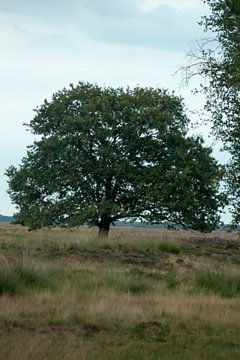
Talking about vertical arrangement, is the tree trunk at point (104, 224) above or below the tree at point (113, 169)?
below

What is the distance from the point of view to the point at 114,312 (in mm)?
9758

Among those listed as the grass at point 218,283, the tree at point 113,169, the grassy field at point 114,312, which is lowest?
the grassy field at point 114,312

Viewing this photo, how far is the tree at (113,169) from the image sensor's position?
30297 mm

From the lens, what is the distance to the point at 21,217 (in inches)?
1236

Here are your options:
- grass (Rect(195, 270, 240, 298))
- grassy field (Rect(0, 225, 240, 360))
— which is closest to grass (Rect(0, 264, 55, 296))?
grassy field (Rect(0, 225, 240, 360))

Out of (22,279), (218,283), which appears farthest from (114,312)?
(218,283)

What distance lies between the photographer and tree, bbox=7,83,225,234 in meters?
30.3

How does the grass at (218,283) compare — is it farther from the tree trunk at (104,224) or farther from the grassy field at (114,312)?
the tree trunk at (104,224)

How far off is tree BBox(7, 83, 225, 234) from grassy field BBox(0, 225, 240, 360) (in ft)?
43.9

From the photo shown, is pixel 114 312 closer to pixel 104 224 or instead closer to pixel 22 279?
pixel 22 279

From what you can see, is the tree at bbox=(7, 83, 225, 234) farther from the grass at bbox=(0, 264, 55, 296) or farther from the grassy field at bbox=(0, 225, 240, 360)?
the grass at bbox=(0, 264, 55, 296)

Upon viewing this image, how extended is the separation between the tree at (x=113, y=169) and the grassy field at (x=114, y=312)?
13.4 metres

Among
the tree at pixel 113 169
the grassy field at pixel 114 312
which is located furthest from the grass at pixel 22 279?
the tree at pixel 113 169

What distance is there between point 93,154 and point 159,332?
2310 cm
